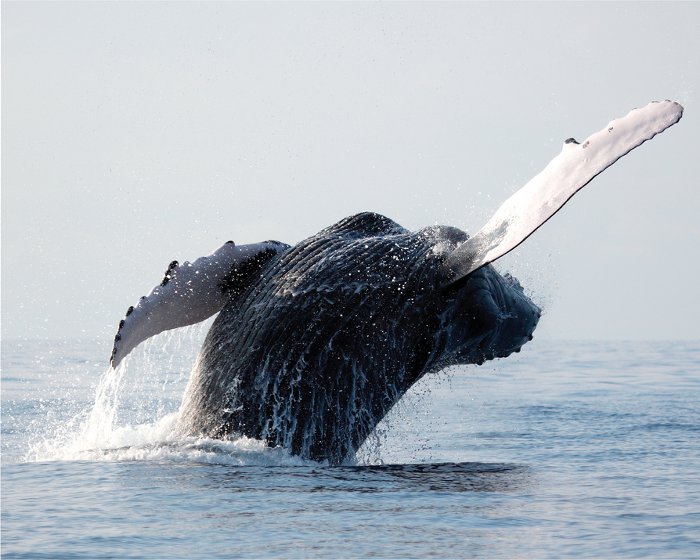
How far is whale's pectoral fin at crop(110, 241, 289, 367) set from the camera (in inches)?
349

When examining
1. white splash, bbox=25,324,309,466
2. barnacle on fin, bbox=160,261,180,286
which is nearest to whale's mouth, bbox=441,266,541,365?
white splash, bbox=25,324,309,466

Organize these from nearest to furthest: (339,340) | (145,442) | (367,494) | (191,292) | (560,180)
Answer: (367,494), (560,180), (339,340), (191,292), (145,442)

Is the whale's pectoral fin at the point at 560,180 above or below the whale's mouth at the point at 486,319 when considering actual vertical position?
above

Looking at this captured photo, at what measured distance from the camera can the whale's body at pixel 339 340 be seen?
28.0 feet

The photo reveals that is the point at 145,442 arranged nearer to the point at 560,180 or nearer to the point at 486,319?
the point at 486,319

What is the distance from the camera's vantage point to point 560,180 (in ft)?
24.8

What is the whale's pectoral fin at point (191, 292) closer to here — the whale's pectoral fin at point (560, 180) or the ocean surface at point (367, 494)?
the ocean surface at point (367, 494)

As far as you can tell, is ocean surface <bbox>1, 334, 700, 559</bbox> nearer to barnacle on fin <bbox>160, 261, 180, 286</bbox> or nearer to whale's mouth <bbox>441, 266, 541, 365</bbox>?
whale's mouth <bbox>441, 266, 541, 365</bbox>

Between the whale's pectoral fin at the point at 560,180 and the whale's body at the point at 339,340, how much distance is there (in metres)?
0.48

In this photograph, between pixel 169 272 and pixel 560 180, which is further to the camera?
pixel 169 272

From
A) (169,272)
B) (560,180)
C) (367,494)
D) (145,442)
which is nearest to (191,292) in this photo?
(169,272)

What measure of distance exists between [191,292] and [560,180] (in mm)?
3033

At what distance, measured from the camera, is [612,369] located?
27.3 meters

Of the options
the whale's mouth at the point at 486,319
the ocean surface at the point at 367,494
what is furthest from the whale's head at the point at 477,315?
the ocean surface at the point at 367,494
